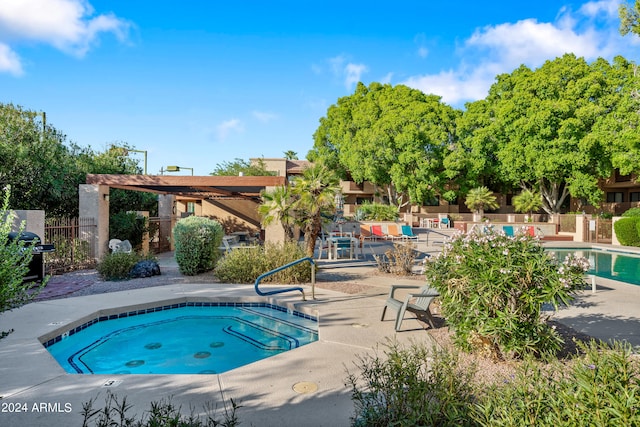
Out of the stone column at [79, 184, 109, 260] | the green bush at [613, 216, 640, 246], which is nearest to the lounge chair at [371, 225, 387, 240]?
the green bush at [613, 216, 640, 246]

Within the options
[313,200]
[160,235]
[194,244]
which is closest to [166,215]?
[160,235]

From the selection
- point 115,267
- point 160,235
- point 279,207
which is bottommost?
point 115,267

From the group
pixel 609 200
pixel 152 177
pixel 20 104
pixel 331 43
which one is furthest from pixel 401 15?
pixel 609 200

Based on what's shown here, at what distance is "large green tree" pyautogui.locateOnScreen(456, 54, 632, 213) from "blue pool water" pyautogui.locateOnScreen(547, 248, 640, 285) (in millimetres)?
9474

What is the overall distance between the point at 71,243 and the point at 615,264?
19.7 metres

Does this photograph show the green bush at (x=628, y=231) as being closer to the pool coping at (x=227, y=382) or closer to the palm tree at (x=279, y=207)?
the palm tree at (x=279, y=207)

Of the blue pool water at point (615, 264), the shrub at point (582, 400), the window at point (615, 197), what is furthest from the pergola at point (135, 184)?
the window at point (615, 197)

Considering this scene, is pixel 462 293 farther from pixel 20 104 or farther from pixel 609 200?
pixel 609 200

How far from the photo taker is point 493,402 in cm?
261

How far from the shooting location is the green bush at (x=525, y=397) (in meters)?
2.11

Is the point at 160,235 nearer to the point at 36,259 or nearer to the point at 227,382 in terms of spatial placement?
the point at 36,259

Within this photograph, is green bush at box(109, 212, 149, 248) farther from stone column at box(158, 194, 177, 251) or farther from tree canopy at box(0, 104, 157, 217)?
stone column at box(158, 194, 177, 251)

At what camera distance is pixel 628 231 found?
2084 centimetres

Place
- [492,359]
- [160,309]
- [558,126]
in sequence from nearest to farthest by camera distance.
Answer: [492,359] < [160,309] < [558,126]
